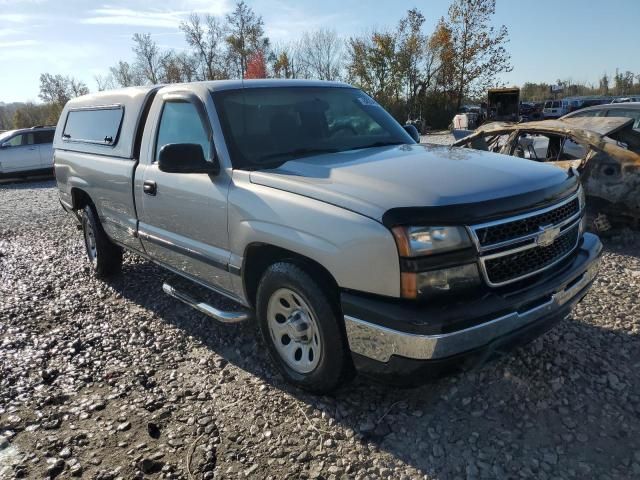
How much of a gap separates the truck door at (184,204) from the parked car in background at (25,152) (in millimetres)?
14146

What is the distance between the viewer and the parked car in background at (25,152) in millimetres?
15695

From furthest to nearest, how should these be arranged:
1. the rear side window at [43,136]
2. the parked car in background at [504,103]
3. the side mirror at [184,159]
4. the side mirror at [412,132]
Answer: the parked car in background at [504,103], the rear side window at [43,136], the side mirror at [412,132], the side mirror at [184,159]

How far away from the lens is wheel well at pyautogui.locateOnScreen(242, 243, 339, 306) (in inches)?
108

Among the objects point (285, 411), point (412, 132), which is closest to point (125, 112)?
point (412, 132)

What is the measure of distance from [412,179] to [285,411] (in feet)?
5.10

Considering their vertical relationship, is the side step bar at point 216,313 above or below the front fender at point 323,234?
below

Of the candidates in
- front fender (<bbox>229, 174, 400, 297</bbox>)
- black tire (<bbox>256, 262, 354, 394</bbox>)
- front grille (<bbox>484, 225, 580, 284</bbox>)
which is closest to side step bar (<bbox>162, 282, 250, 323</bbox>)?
black tire (<bbox>256, 262, 354, 394</bbox>)

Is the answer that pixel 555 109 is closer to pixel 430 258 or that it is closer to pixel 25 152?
pixel 25 152

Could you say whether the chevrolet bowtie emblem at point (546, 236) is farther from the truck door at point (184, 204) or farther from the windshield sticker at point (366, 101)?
the windshield sticker at point (366, 101)

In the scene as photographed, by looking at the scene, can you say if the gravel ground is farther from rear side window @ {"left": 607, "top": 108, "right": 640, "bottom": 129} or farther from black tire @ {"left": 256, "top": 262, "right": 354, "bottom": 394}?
rear side window @ {"left": 607, "top": 108, "right": 640, "bottom": 129}

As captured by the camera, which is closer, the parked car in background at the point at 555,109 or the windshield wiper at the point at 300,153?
the windshield wiper at the point at 300,153

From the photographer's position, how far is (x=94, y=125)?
17.1 feet

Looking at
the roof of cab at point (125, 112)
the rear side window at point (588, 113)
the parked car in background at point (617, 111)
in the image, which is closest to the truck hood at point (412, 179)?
the roof of cab at point (125, 112)

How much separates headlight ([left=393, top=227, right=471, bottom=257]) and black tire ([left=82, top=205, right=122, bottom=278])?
4.03m
